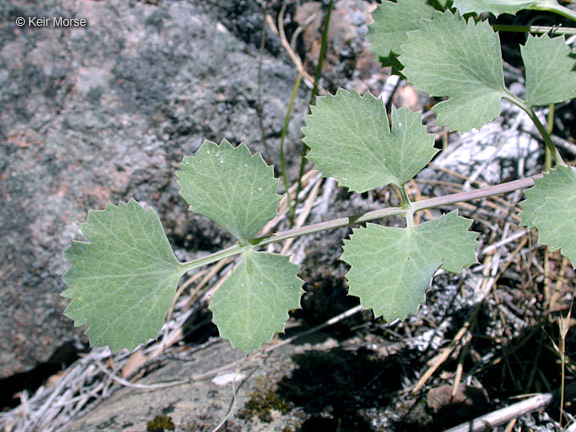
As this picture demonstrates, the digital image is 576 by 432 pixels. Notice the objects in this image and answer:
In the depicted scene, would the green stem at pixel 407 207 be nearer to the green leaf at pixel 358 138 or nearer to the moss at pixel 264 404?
the green leaf at pixel 358 138

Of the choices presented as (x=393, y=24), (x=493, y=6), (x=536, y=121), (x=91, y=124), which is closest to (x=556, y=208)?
(x=536, y=121)

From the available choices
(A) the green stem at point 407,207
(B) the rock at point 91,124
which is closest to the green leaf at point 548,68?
(A) the green stem at point 407,207

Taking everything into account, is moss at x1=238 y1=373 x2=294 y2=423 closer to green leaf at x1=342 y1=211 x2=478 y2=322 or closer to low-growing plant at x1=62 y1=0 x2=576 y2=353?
low-growing plant at x1=62 y1=0 x2=576 y2=353

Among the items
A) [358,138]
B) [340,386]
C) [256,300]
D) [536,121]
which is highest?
[358,138]

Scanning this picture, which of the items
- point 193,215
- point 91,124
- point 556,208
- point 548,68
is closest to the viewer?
point 556,208

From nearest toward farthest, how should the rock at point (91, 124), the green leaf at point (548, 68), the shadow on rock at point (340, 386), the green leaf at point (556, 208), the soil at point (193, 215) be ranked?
the green leaf at point (556, 208) < the green leaf at point (548, 68) < the shadow on rock at point (340, 386) < the soil at point (193, 215) < the rock at point (91, 124)

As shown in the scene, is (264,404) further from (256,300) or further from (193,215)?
(193,215)

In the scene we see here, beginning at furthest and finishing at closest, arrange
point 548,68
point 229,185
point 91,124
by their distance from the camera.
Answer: point 91,124
point 548,68
point 229,185
